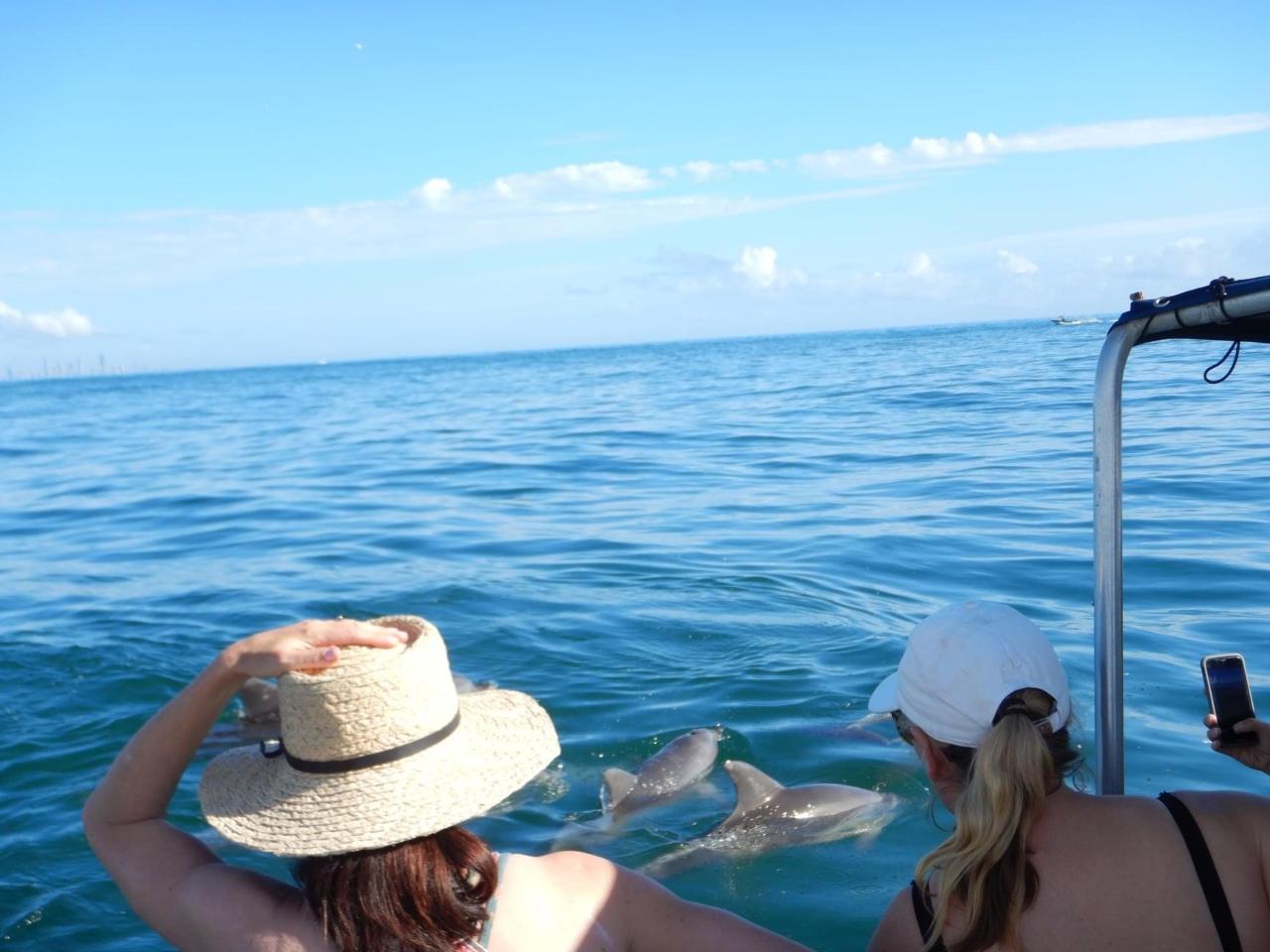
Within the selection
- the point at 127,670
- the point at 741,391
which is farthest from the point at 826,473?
the point at 741,391

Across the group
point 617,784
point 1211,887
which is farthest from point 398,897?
point 617,784

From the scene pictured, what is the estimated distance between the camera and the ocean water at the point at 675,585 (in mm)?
6062

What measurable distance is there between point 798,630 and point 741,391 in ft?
79.6

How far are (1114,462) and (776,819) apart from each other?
300 cm

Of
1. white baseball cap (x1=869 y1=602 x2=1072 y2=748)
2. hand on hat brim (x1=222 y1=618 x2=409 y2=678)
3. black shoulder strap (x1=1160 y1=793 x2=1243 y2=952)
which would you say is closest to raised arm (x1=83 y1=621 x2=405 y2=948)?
hand on hat brim (x1=222 y1=618 x2=409 y2=678)

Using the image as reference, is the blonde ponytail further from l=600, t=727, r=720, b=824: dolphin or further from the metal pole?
l=600, t=727, r=720, b=824: dolphin

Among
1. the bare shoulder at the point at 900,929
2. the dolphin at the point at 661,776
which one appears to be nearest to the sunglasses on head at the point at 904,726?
the bare shoulder at the point at 900,929

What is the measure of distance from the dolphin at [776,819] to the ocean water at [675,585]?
0.29 ft

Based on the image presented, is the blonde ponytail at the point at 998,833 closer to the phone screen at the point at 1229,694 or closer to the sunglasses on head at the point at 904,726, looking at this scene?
the sunglasses on head at the point at 904,726

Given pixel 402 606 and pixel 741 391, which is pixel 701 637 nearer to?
pixel 402 606

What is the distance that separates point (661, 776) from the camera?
20.6 feet

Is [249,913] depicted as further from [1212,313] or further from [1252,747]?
[1212,313]

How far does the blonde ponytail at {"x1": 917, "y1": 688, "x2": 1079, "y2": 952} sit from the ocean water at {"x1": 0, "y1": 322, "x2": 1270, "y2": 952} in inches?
98.8

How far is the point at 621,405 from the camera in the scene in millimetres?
30391
